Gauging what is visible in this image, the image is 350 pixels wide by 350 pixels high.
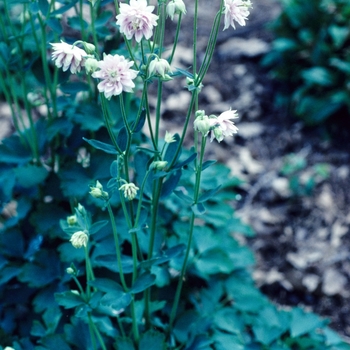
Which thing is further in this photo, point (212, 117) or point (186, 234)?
point (186, 234)

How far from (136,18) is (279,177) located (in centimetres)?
201

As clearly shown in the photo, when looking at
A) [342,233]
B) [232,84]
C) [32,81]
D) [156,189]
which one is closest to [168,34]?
[232,84]

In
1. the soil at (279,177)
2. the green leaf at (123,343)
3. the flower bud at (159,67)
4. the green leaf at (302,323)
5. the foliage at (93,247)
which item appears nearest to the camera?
the flower bud at (159,67)

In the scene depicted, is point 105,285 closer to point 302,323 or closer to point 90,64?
point 90,64

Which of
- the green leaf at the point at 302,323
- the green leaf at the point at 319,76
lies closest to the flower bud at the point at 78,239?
the green leaf at the point at 302,323

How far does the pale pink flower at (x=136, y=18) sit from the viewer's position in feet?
3.03

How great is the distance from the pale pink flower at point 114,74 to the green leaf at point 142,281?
0.56 m

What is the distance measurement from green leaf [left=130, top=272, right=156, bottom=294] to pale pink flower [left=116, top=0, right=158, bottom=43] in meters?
0.65

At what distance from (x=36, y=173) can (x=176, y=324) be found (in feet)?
2.43

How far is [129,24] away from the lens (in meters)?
0.95

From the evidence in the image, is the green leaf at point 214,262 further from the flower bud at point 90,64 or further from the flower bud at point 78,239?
the flower bud at point 90,64

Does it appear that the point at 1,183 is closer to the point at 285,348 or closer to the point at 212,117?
the point at 212,117

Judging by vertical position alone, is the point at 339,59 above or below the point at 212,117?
below

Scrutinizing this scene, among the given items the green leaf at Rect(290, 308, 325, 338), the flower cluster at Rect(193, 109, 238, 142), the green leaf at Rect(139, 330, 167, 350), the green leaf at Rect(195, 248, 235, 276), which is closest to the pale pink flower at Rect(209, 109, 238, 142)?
the flower cluster at Rect(193, 109, 238, 142)
